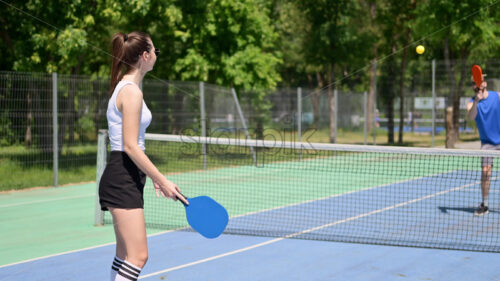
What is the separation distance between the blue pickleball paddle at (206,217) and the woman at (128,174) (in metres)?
0.35

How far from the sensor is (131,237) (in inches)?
144

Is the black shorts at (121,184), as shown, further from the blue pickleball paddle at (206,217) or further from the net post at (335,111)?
the net post at (335,111)

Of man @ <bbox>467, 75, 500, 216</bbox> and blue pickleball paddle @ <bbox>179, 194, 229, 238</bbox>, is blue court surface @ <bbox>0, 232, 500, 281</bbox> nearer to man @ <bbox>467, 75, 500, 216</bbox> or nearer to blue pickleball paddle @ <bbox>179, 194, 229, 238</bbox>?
blue pickleball paddle @ <bbox>179, 194, 229, 238</bbox>

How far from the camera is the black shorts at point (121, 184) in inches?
144

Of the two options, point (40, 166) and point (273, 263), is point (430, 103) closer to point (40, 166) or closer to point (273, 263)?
point (40, 166)

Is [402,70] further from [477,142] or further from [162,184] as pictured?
[162,184]

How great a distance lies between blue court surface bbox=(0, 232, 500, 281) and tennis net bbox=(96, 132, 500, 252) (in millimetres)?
514

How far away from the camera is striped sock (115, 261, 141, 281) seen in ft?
12.1

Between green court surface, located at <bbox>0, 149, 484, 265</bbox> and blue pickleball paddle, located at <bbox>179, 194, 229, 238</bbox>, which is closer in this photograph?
blue pickleball paddle, located at <bbox>179, 194, 229, 238</bbox>

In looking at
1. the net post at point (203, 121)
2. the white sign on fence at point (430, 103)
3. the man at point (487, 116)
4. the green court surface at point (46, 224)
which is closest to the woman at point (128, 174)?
the green court surface at point (46, 224)

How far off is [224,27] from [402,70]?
797 cm

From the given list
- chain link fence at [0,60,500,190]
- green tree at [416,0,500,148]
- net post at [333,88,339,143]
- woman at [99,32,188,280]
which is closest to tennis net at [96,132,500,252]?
chain link fence at [0,60,500,190]

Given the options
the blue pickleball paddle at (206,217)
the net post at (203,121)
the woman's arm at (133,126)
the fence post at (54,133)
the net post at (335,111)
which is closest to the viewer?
the woman's arm at (133,126)

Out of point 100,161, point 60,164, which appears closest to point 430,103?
point 60,164
